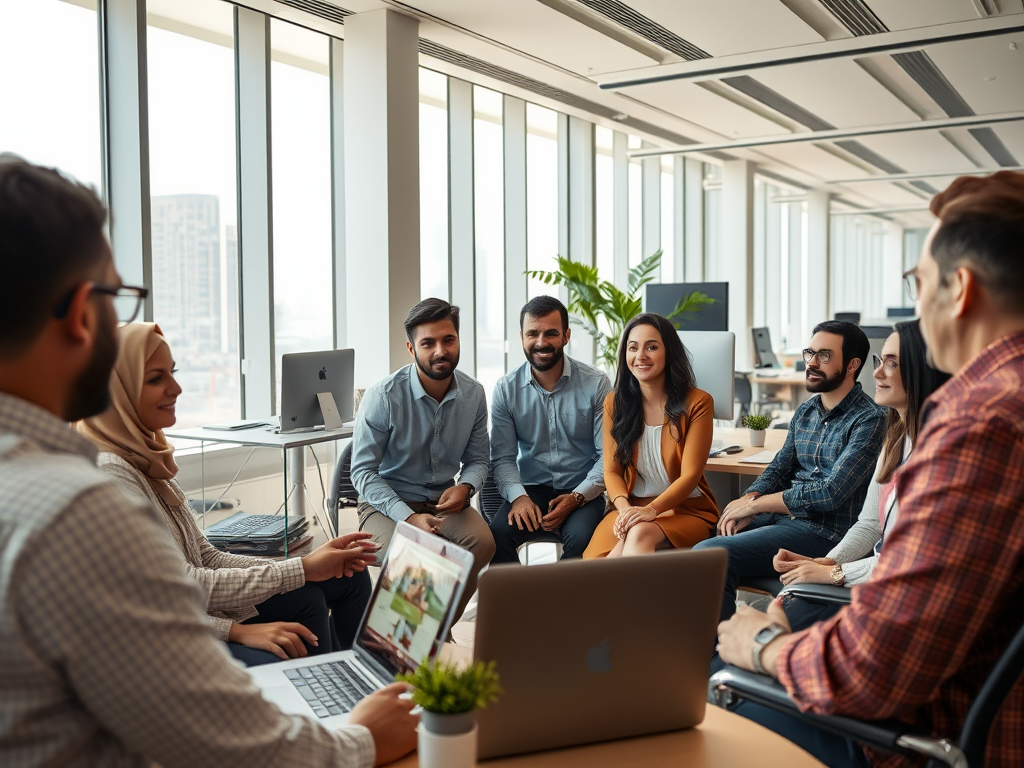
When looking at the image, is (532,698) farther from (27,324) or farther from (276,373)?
(276,373)

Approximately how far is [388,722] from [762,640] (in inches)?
25.1

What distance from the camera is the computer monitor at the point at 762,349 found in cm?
1033

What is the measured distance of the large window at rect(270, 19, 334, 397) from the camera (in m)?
5.79

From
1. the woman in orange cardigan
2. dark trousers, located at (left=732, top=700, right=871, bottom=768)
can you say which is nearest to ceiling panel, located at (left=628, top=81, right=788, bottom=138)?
the woman in orange cardigan

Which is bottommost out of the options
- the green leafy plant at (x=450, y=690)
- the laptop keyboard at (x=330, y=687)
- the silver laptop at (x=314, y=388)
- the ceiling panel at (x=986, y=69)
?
the laptop keyboard at (x=330, y=687)

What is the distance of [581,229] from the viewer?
30.0ft

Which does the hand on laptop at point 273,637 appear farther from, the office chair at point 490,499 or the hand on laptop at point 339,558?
the office chair at point 490,499

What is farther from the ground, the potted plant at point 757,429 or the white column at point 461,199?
the white column at point 461,199

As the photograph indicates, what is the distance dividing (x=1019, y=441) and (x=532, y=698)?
73 centimetres

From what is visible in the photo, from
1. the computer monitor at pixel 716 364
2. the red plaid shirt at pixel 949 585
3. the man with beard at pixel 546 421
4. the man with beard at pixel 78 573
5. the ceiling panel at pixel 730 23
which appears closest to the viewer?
the man with beard at pixel 78 573

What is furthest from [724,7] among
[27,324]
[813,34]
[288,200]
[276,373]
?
[27,324]

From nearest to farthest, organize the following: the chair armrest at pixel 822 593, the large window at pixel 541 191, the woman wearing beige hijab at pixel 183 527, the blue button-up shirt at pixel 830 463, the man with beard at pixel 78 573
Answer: the man with beard at pixel 78 573, the chair armrest at pixel 822 593, the woman wearing beige hijab at pixel 183 527, the blue button-up shirt at pixel 830 463, the large window at pixel 541 191

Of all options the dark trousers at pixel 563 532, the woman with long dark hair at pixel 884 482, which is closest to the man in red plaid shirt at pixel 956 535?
the woman with long dark hair at pixel 884 482

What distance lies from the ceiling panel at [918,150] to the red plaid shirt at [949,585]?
9193mm
